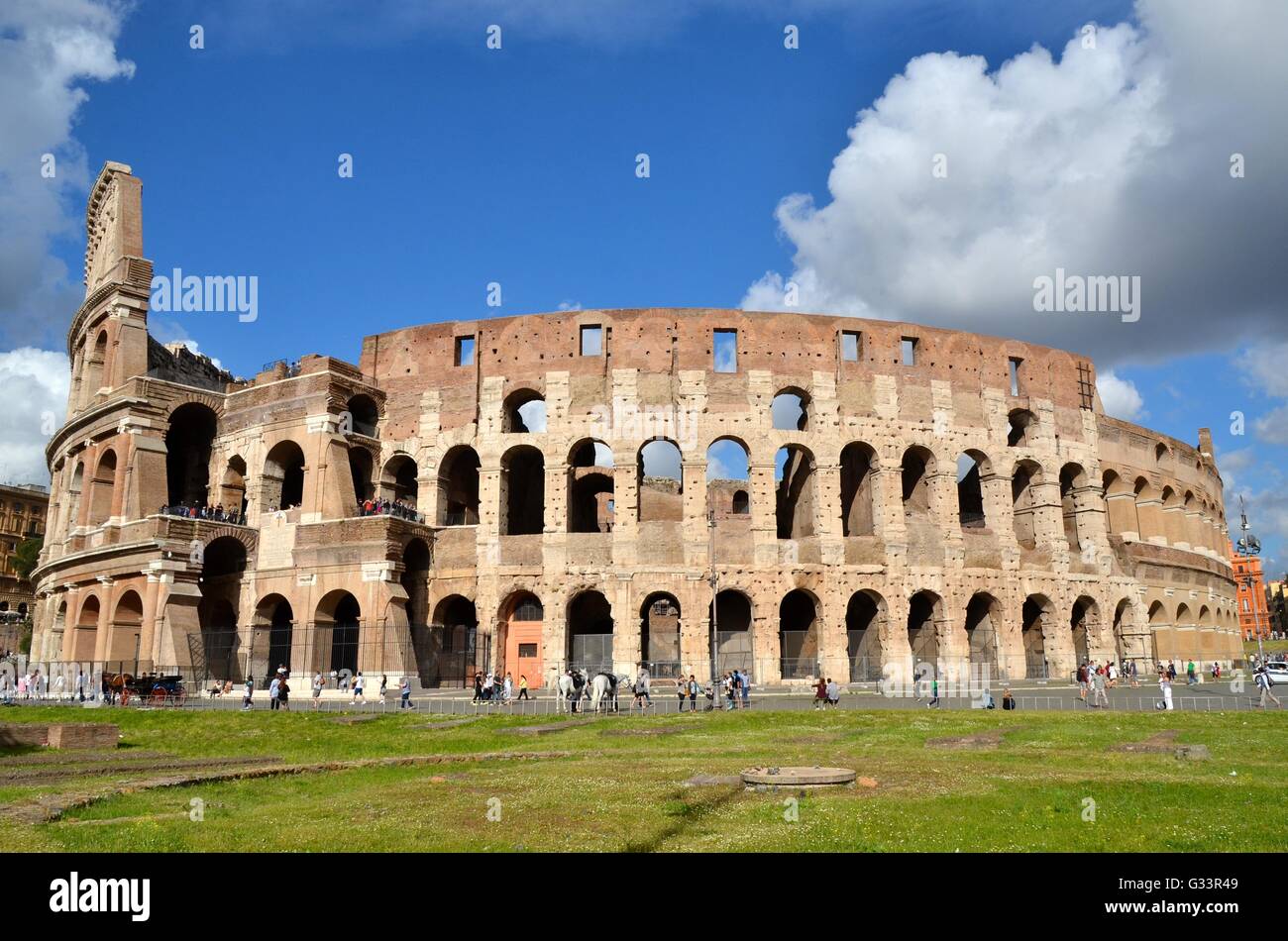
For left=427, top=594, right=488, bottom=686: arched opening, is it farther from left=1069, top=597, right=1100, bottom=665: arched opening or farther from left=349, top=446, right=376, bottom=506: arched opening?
left=1069, top=597, right=1100, bottom=665: arched opening

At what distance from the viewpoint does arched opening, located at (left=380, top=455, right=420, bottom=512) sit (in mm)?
39625

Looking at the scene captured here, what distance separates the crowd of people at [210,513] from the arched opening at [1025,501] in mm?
33176

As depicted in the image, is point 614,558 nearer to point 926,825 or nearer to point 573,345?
point 573,345

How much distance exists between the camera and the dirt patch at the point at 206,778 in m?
9.90

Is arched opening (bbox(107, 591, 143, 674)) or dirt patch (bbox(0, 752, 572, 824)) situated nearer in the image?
dirt patch (bbox(0, 752, 572, 824))

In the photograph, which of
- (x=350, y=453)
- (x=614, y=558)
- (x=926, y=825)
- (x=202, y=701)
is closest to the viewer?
(x=926, y=825)

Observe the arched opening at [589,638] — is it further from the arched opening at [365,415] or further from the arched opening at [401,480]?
the arched opening at [365,415]

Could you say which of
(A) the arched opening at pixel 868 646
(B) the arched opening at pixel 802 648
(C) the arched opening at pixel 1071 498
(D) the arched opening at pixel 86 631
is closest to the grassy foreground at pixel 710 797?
(B) the arched opening at pixel 802 648

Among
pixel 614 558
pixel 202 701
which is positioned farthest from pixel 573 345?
pixel 202 701

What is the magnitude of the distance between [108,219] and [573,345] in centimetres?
2404

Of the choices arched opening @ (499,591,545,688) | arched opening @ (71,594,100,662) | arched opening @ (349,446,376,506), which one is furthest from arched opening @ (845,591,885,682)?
arched opening @ (71,594,100,662)

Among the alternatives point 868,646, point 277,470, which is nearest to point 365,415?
point 277,470

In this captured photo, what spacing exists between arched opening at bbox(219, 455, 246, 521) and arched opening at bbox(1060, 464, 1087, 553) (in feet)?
120

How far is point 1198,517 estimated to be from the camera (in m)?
51.8
